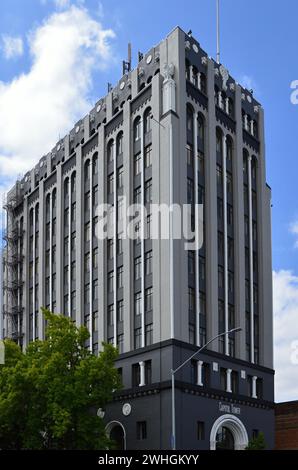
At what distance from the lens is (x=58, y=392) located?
146 feet

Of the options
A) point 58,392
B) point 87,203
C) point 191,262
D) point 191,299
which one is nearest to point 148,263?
point 191,262

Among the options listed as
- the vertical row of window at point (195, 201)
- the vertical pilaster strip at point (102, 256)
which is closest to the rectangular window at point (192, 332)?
the vertical row of window at point (195, 201)

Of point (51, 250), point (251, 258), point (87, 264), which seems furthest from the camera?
point (51, 250)

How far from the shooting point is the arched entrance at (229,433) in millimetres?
55344

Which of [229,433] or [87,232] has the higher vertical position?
[87,232]

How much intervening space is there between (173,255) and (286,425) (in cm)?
2237

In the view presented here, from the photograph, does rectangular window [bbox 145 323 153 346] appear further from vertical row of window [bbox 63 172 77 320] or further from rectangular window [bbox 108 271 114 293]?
vertical row of window [bbox 63 172 77 320]

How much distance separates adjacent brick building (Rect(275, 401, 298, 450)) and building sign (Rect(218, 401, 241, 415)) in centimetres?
894

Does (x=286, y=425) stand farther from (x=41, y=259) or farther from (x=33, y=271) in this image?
(x=33, y=271)

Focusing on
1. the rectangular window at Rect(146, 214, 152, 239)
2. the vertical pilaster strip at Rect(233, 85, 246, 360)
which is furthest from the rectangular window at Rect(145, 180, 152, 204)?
the vertical pilaster strip at Rect(233, 85, 246, 360)

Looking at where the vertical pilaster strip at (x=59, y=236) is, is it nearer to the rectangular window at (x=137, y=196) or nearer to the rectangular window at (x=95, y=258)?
the rectangular window at (x=95, y=258)

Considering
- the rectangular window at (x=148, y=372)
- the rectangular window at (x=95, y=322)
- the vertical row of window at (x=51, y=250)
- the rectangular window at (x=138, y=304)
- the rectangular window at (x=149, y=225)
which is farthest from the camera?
the vertical row of window at (x=51, y=250)

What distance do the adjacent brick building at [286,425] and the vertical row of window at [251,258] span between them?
7.28m
